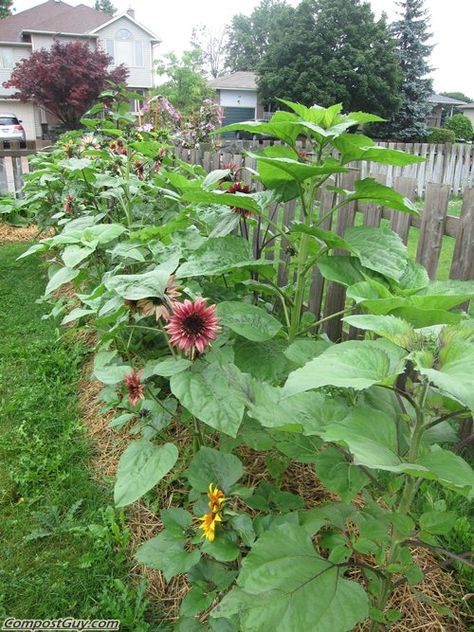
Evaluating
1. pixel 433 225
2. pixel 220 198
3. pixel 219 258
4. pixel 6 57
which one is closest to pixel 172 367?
pixel 219 258

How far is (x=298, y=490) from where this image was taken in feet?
6.57

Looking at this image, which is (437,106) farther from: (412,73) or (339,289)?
(339,289)

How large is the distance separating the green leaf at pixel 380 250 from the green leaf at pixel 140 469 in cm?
79

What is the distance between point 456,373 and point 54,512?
175cm

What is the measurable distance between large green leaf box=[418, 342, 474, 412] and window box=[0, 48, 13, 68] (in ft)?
146

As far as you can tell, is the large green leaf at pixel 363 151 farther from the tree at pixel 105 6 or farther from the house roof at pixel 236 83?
the tree at pixel 105 6

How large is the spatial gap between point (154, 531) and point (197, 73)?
24.4m

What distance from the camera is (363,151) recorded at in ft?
5.03

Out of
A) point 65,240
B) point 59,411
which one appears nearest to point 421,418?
point 65,240

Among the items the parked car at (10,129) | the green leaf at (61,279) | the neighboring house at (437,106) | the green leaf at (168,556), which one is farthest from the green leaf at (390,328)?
the neighboring house at (437,106)

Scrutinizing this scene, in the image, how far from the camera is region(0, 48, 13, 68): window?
37781mm

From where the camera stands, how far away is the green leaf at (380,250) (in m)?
1.56

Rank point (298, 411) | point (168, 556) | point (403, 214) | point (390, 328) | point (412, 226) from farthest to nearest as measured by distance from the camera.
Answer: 1. point (412, 226)
2. point (403, 214)
3. point (168, 556)
4. point (298, 411)
5. point (390, 328)

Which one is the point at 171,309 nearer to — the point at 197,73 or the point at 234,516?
the point at 234,516
